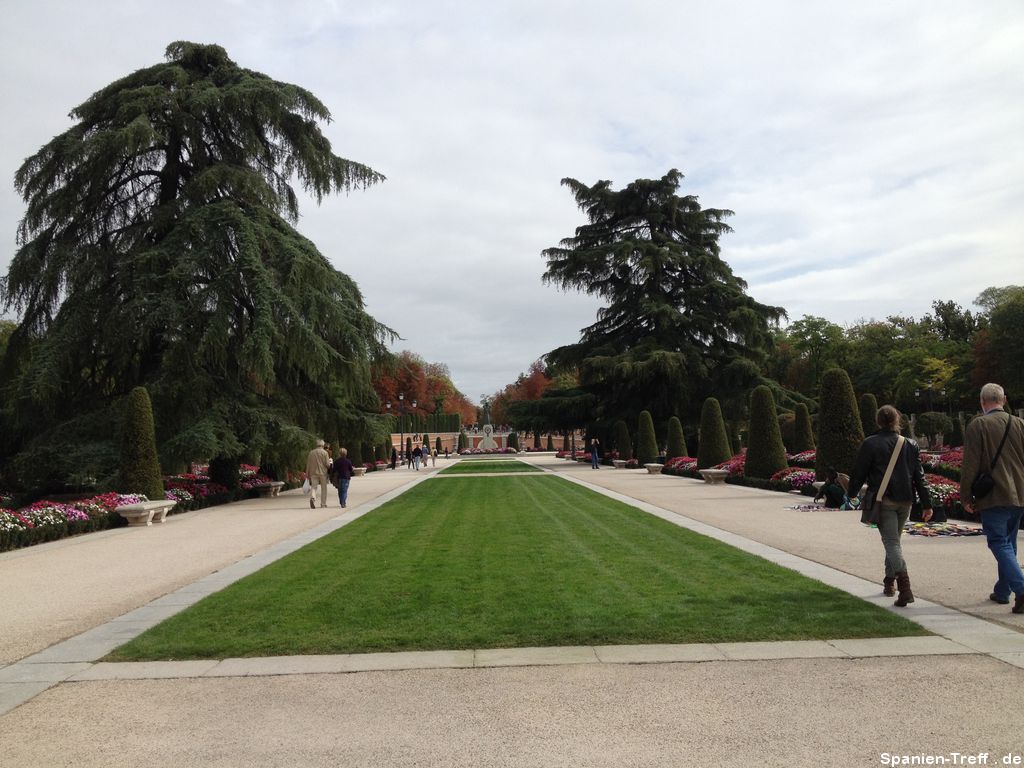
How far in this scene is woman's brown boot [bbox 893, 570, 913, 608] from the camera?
19.6 feet

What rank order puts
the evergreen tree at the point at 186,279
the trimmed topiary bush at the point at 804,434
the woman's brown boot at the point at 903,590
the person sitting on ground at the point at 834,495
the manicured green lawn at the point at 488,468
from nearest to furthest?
1. the woman's brown boot at the point at 903,590
2. the person sitting on ground at the point at 834,495
3. the evergreen tree at the point at 186,279
4. the trimmed topiary bush at the point at 804,434
5. the manicured green lawn at the point at 488,468

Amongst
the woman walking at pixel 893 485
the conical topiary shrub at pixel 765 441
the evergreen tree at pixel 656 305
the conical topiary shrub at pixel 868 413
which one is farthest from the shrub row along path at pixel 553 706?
the evergreen tree at pixel 656 305

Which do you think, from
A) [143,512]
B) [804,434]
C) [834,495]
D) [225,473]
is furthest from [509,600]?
[804,434]

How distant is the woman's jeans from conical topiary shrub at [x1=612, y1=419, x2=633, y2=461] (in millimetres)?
34090

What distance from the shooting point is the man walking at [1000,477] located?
570 cm

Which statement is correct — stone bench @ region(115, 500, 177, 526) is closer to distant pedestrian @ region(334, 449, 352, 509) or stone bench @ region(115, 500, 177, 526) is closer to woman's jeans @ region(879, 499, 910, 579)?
distant pedestrian @ region(334, 449, 352, 509)

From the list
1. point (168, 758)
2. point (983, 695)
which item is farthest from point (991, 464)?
point (168, 758)

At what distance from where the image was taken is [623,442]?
40531 mm

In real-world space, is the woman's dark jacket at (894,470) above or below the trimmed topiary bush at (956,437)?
above

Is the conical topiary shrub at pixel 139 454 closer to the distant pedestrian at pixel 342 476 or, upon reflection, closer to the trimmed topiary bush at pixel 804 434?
the distant pedestrian at pixel 342 476

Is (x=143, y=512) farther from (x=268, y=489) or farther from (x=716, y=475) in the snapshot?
(x=716, y=475)

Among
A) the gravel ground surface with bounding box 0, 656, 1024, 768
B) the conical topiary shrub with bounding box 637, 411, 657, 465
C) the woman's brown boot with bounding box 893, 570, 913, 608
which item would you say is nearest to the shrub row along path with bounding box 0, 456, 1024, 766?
the gravel ground surface with bounding box 0, 656, 1024, 768

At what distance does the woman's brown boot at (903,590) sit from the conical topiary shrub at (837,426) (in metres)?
11.1

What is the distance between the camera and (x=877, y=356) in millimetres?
61500
